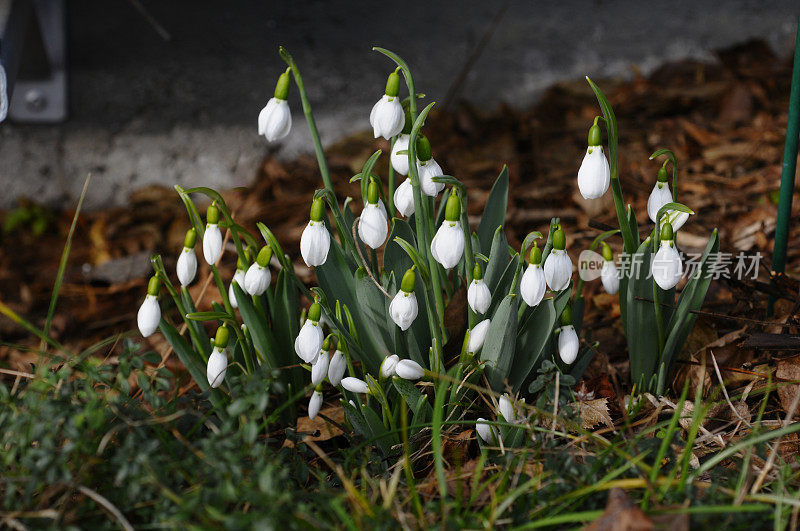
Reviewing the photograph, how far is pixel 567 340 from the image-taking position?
1.47 m

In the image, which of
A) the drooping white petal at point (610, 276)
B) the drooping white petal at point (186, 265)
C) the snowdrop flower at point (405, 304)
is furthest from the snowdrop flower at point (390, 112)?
the drooping white petal at point (610, 276)

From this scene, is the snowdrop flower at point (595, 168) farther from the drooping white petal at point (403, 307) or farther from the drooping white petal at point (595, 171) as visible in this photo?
the drooping white petal at point (403, 307)

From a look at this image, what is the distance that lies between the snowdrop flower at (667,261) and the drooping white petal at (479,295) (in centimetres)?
33

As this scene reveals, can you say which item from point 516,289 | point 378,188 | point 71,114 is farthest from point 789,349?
point 71,114

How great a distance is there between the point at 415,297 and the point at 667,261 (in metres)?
0.47

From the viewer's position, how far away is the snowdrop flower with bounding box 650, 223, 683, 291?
4.48ft

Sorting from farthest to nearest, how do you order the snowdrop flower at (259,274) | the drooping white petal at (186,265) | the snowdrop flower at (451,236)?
the drooping white petal at (186,265), the snowdrop flower at (259,274), the snowdrop flower at (451,236)

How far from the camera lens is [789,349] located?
1613 mm

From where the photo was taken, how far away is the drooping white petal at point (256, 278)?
138cm

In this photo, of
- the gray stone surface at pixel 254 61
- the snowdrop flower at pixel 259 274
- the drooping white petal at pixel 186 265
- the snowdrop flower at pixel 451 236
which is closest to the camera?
the snowdrop flower at pixel 451 236

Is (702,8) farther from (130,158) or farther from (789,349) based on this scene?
(130,158)

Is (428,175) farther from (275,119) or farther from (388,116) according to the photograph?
(275,119)

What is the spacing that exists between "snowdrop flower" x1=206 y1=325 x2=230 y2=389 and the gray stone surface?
1831 millimetres

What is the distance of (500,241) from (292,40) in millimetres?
2021
